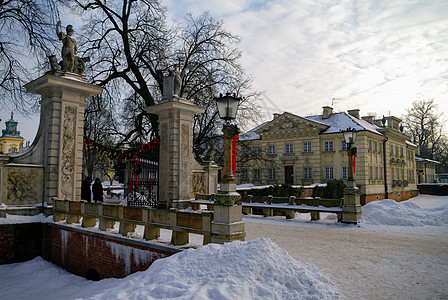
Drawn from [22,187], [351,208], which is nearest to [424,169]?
[351,208]

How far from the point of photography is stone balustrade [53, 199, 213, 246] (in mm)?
7852

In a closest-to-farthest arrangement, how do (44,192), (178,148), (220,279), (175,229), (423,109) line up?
(220,279), (175,229), (44,192), (178,148), (423,109)

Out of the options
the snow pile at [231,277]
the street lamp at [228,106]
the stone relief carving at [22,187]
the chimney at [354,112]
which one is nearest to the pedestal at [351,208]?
the snow pile at [231,277]

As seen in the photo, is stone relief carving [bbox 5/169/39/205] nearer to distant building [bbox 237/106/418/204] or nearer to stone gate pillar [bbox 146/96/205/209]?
stone gate pillar [bbox 146/96/205/209]

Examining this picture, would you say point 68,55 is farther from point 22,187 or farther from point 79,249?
point 79,249

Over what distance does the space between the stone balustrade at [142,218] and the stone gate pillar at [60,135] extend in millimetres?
915

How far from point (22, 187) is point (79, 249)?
334 cm

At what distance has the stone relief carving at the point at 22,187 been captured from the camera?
11.7 metres

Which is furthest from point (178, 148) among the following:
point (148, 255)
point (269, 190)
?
point (269, 190)

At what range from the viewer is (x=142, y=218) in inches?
352

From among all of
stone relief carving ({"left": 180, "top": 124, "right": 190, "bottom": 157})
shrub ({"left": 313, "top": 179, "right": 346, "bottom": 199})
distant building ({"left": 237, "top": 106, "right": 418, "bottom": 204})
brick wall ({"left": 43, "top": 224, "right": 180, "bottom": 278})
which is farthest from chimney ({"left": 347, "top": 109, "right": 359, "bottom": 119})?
brick wall ({"left": 43, "top": 224, "right": 180, "bottom": 278})

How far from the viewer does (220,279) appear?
18.0ft

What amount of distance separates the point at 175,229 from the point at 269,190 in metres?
15.5

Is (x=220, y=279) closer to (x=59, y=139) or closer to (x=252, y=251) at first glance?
(x=252, y=251)
